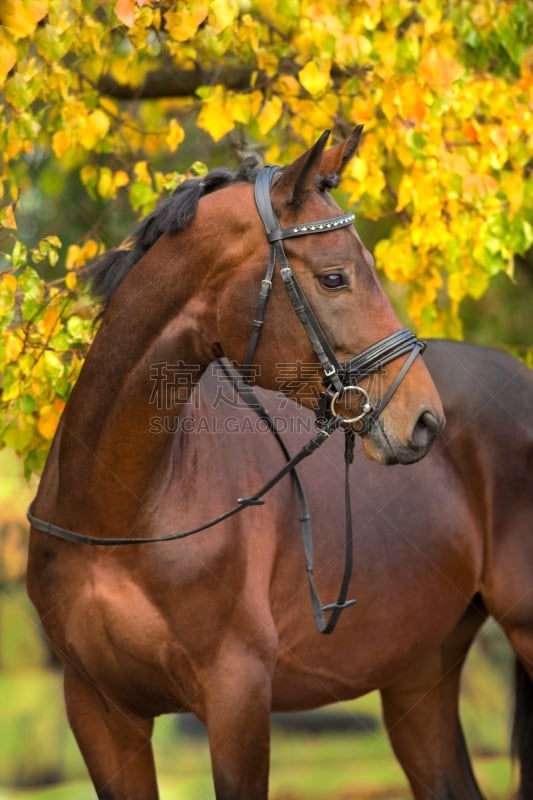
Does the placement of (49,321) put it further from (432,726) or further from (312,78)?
(432,726)

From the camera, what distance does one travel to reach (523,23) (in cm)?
511

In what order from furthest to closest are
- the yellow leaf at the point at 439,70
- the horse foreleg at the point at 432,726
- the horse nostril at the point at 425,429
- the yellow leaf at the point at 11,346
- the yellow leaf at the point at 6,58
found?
the horse foreleg at the point at 432,726
the yellow leaf at the point at 439,70
the yellow leaf at the point at 11,346
the yellow leaf at the point at 6,58
the horse nostril at the point at 425,429

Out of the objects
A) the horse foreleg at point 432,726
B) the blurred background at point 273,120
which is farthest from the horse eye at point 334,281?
the horse foreleg at point 432,726

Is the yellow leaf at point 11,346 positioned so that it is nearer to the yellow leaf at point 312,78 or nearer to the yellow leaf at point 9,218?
the yellow leaf at point 9,218

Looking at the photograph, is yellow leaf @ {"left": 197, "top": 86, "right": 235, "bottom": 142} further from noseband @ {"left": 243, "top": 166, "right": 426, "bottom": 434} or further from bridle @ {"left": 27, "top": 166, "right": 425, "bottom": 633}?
noseband @ {"left": 243, "top": 166, "right": 426, "bottom": 434}

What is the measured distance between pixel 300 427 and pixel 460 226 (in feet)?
4.06

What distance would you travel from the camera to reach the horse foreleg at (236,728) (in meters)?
3.41

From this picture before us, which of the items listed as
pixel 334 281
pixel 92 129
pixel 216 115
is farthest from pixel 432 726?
pixel 92 129

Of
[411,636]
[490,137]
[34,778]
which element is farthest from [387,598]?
[34,778]

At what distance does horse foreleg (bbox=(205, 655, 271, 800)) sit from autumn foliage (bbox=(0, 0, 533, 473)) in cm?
131

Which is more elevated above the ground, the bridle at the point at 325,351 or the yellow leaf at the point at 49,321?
the bridle at the point at 325,351

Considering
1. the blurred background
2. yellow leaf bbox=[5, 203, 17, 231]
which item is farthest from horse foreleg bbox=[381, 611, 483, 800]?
yellow leaf bbox=[5, 203, 17, 231]

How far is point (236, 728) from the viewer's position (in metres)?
3.42

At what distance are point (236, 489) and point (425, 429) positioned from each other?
2.55 ft
